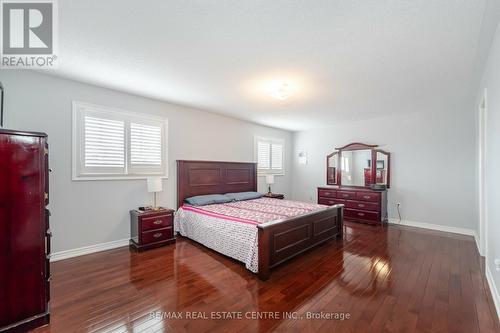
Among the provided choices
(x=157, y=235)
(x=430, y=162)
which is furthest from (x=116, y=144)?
(x=430, y=162)

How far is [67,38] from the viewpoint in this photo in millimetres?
2289

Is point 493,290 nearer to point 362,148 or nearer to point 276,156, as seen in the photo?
point 362,148

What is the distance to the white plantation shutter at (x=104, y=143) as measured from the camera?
3451mm

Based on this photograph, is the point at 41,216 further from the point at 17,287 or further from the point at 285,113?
the point at 285,113

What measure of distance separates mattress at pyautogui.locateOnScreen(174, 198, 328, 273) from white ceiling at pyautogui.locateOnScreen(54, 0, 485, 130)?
1.97m

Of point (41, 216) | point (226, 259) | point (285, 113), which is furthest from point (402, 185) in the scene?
point (41, 216)

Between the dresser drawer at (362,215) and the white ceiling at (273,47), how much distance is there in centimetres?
255

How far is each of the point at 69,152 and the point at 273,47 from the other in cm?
315

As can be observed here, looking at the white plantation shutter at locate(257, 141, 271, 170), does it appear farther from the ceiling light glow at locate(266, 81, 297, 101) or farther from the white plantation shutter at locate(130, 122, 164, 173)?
the white plantation shutter at locate(130, 122, 164, 173)

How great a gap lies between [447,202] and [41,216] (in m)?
6.38

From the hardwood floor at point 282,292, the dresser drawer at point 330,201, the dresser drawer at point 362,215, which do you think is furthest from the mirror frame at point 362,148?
the hardwood floor at point 282,292

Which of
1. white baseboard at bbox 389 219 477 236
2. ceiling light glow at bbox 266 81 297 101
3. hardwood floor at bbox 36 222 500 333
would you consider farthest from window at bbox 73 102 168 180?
white baseboard at bbox 389 219 477 236

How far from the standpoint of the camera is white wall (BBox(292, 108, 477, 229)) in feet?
14.7

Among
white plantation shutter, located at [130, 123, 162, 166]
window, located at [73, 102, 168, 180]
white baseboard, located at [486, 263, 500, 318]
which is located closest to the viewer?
white baseboard, located at [486, 263, 500, 318]
